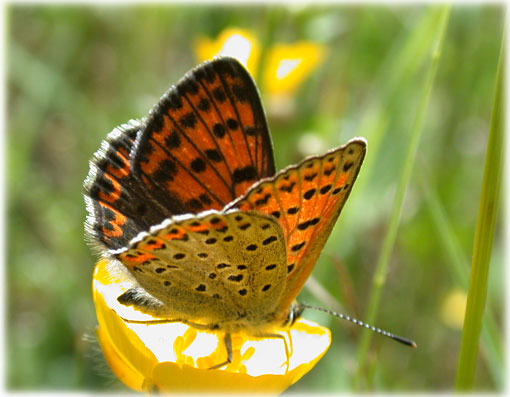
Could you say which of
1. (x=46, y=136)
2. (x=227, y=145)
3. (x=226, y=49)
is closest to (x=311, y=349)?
(x=227, y=145)

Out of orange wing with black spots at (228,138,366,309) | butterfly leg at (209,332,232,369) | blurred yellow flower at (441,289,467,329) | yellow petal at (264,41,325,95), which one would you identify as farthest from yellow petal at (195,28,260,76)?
blurred yellow flower at (441,289,467,329)

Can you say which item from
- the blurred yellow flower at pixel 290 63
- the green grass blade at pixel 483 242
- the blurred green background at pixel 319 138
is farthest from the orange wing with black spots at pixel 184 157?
the blurred yellow flower at pixel 290 63

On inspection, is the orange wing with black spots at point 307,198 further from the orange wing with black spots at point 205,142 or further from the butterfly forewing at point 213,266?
the orange wing with black spots at point 205,142

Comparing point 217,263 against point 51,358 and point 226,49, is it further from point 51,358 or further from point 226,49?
point 51,358

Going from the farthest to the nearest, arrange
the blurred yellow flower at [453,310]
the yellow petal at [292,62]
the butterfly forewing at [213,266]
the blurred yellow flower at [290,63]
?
the yellow petal at [292,62], the blurred yellow flower at [290,63], the blurred yellow flower at [453,310], the butterfly forewing at [213,266]

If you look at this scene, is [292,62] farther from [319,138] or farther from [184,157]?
[184,157]

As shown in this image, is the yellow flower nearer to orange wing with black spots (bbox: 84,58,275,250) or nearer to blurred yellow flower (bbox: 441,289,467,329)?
orange wing with black spots (bbox: 84,58,275,250)
